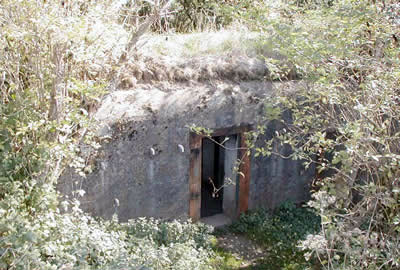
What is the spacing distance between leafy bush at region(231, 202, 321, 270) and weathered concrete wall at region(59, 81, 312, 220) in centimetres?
126

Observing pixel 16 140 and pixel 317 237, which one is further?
pixel 16 140

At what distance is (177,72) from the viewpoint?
7.49m

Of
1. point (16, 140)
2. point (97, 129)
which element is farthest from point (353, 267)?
point (16, 140)

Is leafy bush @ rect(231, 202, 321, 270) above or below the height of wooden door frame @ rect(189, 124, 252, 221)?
below

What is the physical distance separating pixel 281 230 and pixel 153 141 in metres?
2.72

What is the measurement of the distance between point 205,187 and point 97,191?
3.48 m

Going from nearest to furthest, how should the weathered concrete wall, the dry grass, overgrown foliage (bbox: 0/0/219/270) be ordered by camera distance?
overgrown foliage (bbox: 0/0/219/270) < the weathered concrete wall < the dry grass

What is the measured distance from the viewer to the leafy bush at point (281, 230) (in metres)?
6.95

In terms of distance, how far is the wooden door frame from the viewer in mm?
7379

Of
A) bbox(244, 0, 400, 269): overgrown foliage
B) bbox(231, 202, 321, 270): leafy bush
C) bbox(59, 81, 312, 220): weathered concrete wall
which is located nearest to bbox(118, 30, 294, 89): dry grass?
bbox(59, 81, 312, 220): weathered concrete wall

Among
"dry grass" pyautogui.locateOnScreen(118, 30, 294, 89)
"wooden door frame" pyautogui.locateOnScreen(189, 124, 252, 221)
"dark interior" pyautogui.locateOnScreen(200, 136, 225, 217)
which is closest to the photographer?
"dry grass" pyautogui.locateOnScreen(118, 30, 294, 89)

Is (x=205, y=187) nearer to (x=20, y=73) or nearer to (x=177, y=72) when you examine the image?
(x=177, y=72)

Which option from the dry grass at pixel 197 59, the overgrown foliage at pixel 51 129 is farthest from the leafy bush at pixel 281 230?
the dry grass at pixel 197 59

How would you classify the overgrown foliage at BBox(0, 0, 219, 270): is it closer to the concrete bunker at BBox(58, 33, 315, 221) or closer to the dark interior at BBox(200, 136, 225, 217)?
the concrete bunker at BBox(58, 33, 315, 221)
